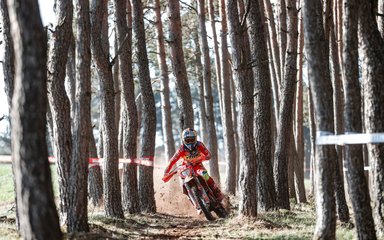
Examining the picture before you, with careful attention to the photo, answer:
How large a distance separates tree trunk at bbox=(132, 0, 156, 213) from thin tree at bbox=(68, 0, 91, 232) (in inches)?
201

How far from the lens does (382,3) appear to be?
10.3m

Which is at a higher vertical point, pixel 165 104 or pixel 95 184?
pixel 165 104

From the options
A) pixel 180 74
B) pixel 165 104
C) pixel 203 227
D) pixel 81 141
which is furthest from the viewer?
pixel 165 104

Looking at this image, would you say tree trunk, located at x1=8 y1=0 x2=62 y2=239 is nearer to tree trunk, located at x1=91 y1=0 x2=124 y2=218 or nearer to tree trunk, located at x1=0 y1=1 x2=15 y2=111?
tree trunk, located at x1=0 y1=1 x2=15 y2=111

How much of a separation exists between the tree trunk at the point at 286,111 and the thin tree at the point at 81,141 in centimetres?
562

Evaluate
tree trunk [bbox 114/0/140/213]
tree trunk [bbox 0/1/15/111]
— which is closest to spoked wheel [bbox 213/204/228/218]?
tree trunk [bbox 114/0/140/213]

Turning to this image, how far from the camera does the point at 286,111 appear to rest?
15.1 m

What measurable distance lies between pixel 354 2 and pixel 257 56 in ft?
19.6

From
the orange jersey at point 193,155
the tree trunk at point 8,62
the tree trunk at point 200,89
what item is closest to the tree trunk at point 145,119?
the orange jersey at point 193,155

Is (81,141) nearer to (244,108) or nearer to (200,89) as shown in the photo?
(244,108)

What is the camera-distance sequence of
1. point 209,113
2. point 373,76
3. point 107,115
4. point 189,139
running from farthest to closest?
1. point 209,113
2. point 189,139
3. point 107,115
4. point 373,76

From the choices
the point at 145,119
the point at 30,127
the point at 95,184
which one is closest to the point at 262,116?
the point at 145,119

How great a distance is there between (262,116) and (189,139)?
1.72 m

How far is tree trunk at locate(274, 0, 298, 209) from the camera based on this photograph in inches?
577
